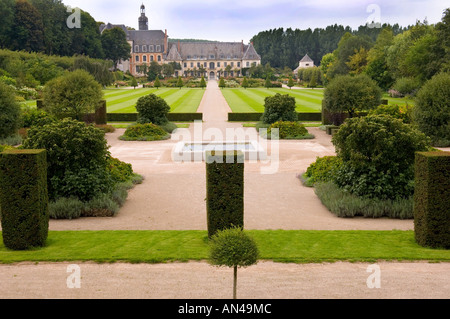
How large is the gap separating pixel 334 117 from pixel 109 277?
2245 cm

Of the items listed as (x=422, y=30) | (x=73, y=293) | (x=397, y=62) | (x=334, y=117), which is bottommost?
(x=73, y=293)

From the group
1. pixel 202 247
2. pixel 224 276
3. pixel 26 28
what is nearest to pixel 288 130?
pixel 202 247

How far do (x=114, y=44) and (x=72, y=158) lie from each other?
287ft

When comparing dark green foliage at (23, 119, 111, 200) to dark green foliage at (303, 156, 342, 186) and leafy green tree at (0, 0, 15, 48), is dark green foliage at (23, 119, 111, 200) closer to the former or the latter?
dark green foliage at (303, 156, 342, 186)

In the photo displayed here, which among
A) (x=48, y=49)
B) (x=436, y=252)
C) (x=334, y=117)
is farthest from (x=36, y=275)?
(x=48, y=49)

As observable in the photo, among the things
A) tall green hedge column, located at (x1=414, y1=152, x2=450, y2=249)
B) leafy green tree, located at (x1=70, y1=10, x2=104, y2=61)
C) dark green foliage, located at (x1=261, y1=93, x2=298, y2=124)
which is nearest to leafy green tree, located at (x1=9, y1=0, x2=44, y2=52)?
leafy green tree, located at (x1=70, y1=10, x2=104, y2=61)

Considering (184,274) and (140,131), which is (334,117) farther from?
(184,274)

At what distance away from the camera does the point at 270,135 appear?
79.3ft

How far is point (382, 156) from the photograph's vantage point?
1181cm

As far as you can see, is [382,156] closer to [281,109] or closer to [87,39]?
[281,109]

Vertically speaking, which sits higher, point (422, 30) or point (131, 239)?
point (422, 30)

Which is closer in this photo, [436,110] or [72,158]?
[72,158]

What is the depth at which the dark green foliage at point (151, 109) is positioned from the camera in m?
25.6
